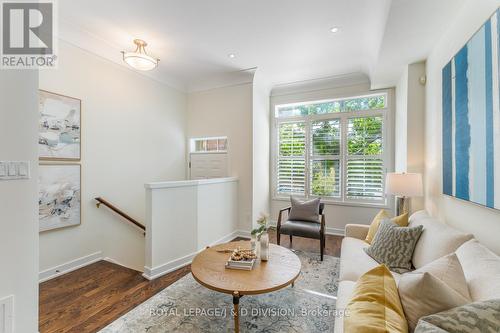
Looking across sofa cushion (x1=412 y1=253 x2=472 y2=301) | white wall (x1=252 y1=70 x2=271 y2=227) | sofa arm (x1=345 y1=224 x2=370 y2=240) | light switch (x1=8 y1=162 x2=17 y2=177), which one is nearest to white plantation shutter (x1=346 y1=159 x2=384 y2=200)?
sofa arm (x1=345 y1=224 x2=370 y2=240)

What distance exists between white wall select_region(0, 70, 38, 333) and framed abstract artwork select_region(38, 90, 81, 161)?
1412 mm

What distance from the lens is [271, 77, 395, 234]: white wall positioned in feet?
13.2

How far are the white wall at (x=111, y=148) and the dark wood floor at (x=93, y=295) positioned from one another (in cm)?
36

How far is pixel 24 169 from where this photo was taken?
1.47m

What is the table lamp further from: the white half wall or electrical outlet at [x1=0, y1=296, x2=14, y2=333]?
electrical outlet at [x1=0, y1=296, x2=14, y2=333]

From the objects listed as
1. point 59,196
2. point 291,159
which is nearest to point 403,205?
point 291,159

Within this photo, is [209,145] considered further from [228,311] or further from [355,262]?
[355,262]

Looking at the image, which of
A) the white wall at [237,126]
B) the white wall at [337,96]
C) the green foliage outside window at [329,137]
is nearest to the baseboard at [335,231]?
the white wall at [337,96]

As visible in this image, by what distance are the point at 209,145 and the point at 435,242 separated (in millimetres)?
3858

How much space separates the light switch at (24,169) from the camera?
145 centimetres

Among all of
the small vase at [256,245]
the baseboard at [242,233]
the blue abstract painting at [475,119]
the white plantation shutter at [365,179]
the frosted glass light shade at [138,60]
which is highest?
the frosted glass light shade at [138,60]

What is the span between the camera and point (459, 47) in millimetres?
1968

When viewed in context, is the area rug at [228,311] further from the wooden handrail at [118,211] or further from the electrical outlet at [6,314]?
the wooden handrail at [118,211]

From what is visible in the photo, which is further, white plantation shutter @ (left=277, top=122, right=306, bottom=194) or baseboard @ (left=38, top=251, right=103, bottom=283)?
white plantation shutter @ (left=277, top=122, right=306, bottom=194)
